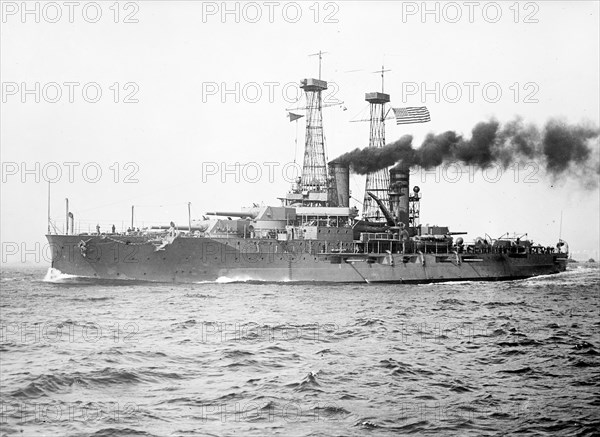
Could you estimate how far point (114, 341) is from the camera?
53.4 ft

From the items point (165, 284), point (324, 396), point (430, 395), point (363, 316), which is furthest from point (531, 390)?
point (165, 284)

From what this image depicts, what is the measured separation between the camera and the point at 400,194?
48.0 m

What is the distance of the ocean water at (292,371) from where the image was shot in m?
10.3

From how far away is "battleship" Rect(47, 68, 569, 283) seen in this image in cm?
4022

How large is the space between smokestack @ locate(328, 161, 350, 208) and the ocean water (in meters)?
22.5

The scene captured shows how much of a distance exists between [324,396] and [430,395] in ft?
6.51

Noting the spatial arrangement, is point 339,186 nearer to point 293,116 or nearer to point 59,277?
point 293,116

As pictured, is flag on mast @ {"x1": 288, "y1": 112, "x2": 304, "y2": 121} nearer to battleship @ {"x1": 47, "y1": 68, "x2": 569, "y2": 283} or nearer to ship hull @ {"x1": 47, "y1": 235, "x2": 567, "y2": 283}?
battleship @ {"x1": 47, "y1": 68, "x2": 569, "y2": 283}

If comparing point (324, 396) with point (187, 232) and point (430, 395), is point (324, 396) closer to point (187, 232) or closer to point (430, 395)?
point (430, 395)

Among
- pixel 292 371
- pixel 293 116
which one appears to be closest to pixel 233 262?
pixel 293 116

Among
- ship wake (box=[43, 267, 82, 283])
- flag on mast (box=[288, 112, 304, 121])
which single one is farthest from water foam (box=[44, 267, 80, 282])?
flag on mast (box=[288, 112, 304, 121])

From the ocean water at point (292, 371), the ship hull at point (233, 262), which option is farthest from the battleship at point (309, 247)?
the ocean water at point (292, 371)

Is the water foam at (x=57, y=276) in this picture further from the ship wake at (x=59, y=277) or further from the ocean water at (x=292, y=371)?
the ocean water at (x=292, y=371)

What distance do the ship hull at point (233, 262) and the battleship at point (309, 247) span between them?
61 mm
